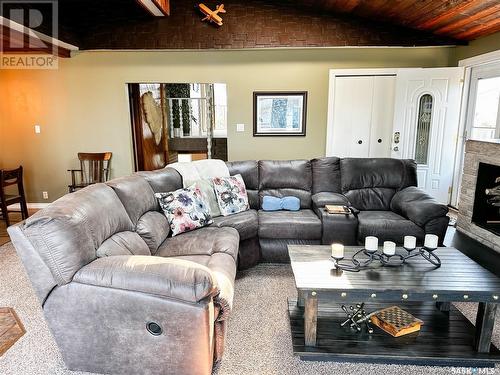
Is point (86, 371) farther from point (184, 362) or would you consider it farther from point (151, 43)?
point (151, 43)

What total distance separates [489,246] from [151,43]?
4741 mm

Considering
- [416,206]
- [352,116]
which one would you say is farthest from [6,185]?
[352,116]

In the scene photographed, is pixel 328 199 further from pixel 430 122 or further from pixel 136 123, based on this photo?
pixel 136 123

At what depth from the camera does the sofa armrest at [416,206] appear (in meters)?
2.89

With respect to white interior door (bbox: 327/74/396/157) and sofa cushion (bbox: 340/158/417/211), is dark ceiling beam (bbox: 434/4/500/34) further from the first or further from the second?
sofa cushion (bbox: 340/158/417/211)

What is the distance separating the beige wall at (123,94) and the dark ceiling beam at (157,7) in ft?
1.80

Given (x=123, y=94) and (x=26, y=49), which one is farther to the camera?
(x=123, y=94)

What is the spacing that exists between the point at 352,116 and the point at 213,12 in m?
2.47

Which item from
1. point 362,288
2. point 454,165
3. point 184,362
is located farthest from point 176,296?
point 454,165

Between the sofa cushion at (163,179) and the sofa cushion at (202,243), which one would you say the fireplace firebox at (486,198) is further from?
the sofa cushion at (163,179)

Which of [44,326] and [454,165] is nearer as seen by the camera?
[44,326]

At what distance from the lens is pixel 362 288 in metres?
1.80

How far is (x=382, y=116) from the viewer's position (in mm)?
4871

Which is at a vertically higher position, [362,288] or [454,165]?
[454,165]
